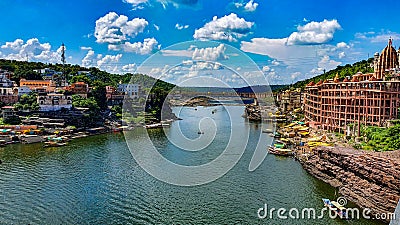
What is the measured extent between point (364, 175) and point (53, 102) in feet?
87.4

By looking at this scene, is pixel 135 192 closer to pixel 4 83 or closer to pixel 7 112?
pixel 7 112

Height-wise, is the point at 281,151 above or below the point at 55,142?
below

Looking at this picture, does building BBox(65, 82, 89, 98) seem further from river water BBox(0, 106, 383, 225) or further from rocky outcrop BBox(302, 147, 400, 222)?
rocky outcrop BBox(302, 147, 400, 222)

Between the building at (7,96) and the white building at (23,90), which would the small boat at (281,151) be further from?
the white building at (23,90)

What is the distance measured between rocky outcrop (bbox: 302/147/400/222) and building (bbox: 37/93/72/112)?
23.6m

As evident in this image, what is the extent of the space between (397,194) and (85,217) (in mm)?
9640

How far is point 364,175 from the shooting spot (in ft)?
41.6

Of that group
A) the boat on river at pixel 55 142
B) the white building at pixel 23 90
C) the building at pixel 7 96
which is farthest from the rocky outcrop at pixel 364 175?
the white building at pixel 23 90

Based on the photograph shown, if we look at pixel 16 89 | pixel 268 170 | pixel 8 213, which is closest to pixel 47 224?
pixel 8 213

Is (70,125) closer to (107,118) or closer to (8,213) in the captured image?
(107,118)

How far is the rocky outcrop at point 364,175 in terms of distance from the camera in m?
11.2

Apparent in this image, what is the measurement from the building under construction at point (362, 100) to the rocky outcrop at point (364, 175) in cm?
770

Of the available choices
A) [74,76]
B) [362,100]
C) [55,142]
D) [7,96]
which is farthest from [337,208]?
[74,76]

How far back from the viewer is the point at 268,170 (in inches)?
672
